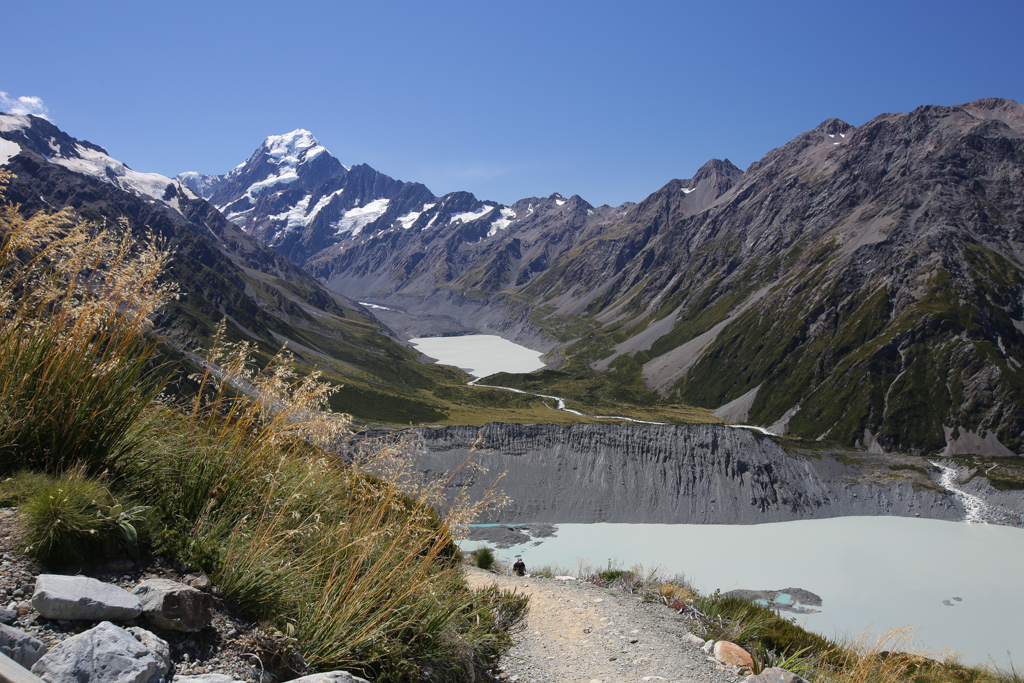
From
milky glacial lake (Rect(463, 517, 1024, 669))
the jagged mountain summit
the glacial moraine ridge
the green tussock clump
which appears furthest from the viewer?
the jagged mountain summit

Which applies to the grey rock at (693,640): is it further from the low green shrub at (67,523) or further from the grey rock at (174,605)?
the low green shrub at (67,523)

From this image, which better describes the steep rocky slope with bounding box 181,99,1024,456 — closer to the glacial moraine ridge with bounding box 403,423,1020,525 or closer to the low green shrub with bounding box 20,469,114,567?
the glacial moraine ridge with bounding box 403,423,1020,525

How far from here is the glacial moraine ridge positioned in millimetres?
52188

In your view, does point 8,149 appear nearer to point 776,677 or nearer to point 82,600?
point 82,600

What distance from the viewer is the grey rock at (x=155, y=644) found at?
116 inches

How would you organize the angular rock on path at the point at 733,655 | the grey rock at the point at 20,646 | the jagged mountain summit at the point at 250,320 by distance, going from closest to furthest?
the grey rock at the point at 20,646, the angular rock on path at the point at 733,655, the jagged mountain summit at the point at 250,320

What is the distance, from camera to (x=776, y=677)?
6109 millimetres

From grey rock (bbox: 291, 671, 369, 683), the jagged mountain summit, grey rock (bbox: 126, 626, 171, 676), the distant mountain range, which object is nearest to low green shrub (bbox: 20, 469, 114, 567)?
grey rock (bbox: 126, 626, 171, 676)

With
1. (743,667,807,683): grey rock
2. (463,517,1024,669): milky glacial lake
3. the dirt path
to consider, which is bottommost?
(463,517,1024,669): milky glacial lake

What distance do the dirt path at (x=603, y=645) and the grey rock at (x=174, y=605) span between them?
3.79m

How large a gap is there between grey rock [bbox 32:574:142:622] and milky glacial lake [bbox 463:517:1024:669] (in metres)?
35.7

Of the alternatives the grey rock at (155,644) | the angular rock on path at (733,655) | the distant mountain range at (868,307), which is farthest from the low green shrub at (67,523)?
the distant mountain range at (868,307)

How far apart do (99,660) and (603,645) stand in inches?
267

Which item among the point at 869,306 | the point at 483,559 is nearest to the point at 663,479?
the point at 483,559
